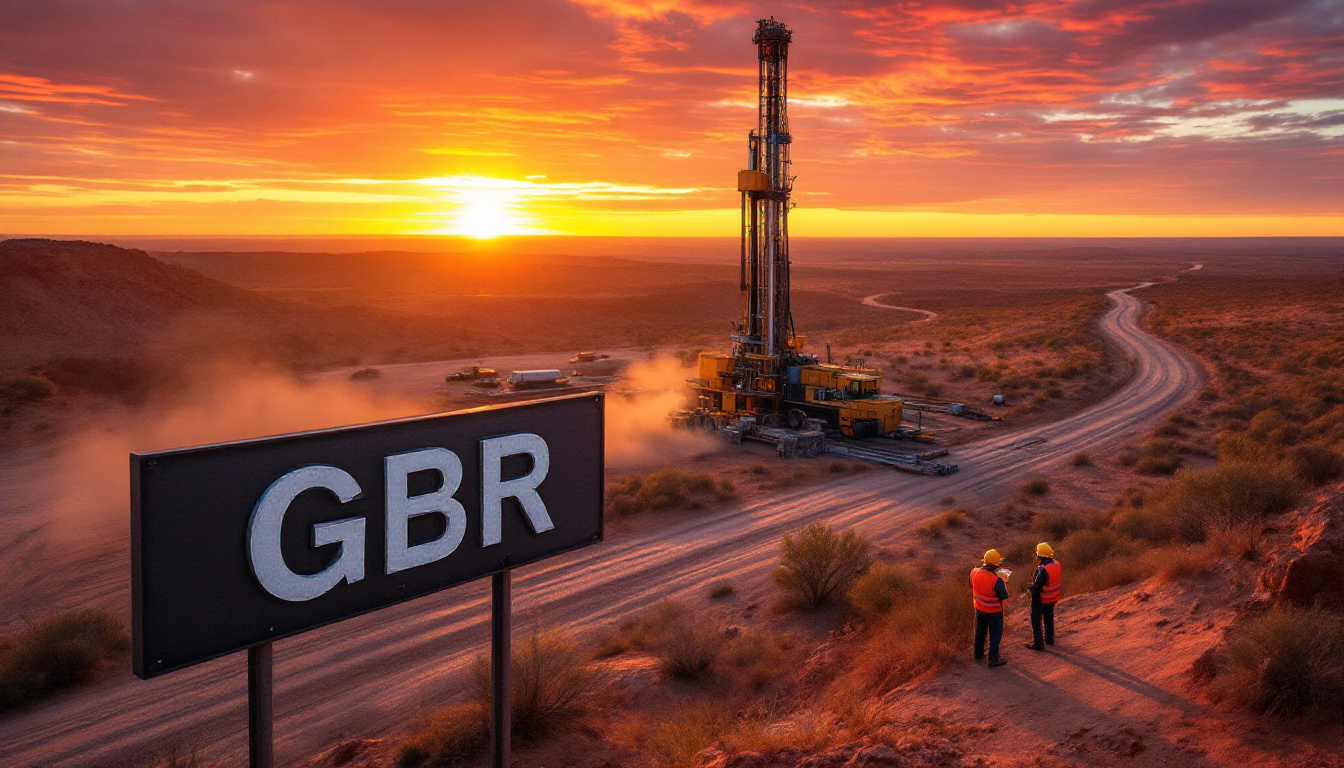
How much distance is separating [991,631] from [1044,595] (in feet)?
3.60

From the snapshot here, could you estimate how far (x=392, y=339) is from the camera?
7675cm

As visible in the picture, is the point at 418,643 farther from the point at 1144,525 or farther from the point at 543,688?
the point at 1144,525

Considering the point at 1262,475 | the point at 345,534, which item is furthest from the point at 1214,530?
the point at 345,534

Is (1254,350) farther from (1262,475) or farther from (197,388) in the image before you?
(197,388)

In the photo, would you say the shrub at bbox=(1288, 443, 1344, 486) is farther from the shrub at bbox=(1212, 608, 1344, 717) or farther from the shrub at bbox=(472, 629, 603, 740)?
the shrub at bbox=(472, 629, 603, 740)

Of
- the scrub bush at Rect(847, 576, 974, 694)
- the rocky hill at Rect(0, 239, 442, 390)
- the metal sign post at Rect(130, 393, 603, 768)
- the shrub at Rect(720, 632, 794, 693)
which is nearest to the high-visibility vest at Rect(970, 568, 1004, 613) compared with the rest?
the scrub bush at Rect(847, 576, 974, 694)

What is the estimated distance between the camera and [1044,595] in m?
11.4

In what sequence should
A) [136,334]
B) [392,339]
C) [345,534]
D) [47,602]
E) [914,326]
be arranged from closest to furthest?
[345,534], [47,602], [136,334], [392,339], [914,326]

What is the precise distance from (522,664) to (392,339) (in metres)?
69.4

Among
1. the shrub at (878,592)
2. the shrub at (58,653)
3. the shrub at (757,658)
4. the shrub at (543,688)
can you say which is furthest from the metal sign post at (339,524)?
the shrub at (58,653)

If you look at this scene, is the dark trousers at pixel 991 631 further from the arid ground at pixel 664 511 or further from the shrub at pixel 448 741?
the shrub at pixel 448 741

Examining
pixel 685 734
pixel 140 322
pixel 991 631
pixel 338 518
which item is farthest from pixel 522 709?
pixel 140 322

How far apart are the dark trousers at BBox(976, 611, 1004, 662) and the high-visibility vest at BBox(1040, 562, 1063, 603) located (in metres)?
0.75

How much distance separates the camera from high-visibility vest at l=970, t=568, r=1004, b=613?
10894 mm
